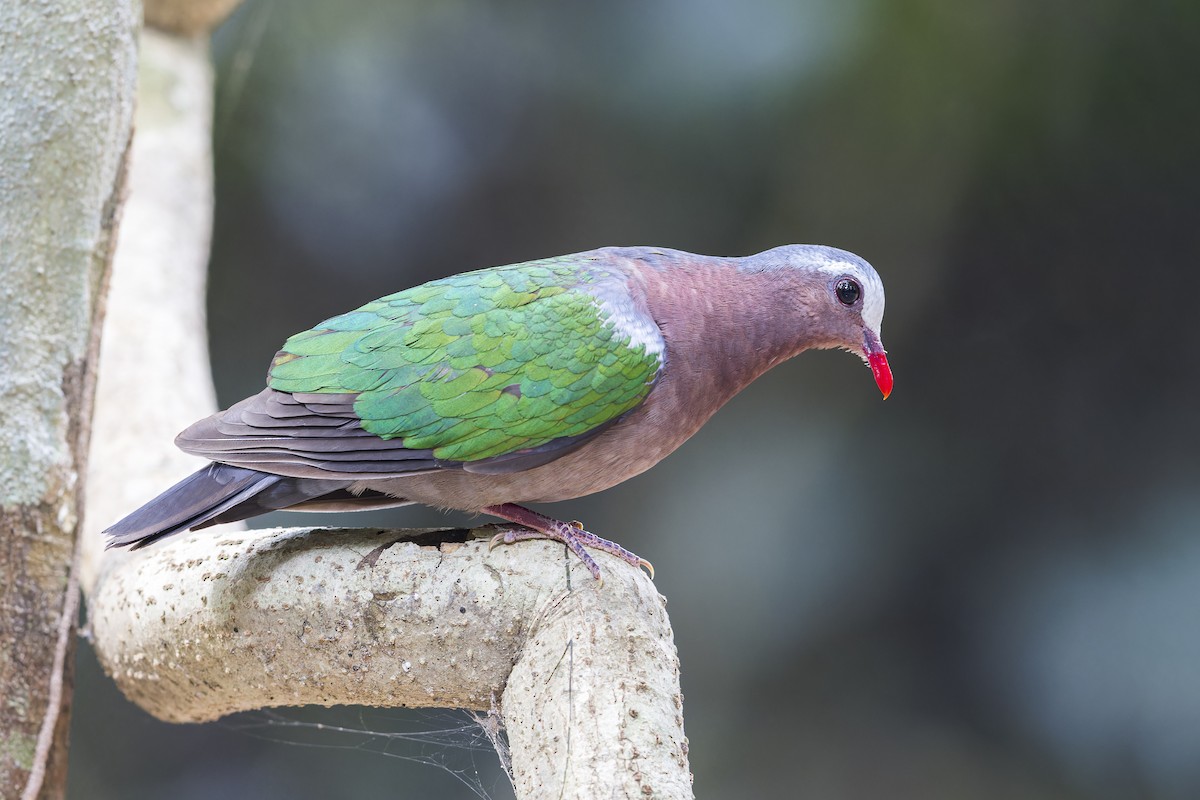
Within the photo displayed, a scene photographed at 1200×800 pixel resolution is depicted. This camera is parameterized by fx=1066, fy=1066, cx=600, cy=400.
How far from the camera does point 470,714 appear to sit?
2.10 metres

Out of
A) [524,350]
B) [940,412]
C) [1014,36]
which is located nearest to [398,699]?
[524,350]

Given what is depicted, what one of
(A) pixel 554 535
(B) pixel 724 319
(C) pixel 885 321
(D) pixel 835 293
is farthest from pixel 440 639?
(C) pixel 885 321

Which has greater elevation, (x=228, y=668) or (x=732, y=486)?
(x=228, y=668)

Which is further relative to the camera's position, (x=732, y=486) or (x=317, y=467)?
(x=732, y=486)

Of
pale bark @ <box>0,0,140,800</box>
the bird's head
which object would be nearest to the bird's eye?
the bird's head

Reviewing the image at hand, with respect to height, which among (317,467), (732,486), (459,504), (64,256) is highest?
(64,256)

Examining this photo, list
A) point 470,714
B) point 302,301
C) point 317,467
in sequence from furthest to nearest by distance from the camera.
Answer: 1. point 302,301
2. point 470,714
3. point 317,467

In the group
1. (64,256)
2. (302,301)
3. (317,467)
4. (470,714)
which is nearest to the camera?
(317,467)

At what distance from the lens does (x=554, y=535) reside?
1981 millimetres

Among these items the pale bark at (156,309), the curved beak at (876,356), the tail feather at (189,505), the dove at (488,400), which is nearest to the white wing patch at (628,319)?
the dove at (488,400)

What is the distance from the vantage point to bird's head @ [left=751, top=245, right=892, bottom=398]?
2264mm

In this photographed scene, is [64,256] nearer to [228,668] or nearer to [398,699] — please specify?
[228,668]

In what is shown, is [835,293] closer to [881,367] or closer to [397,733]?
[881,367]

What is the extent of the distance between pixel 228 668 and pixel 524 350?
912 millimetres
